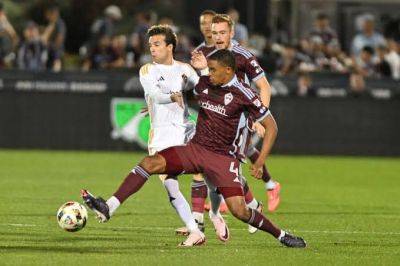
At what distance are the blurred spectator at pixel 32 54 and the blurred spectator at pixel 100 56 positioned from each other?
1.02m

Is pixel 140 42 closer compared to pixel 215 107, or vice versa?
pixel 215 107

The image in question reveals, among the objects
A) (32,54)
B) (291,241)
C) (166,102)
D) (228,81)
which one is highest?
(228,81)

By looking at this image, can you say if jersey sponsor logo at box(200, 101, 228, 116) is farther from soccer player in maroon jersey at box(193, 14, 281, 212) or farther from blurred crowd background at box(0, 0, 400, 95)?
blurred crowd background at box(0, 0, 400, 95)

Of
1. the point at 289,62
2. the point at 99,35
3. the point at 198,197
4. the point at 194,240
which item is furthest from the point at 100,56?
the point at 194,240

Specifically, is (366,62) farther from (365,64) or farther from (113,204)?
(113,204)

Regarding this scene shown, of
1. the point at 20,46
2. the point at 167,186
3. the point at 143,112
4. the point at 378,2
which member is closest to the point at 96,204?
the point at 167,186

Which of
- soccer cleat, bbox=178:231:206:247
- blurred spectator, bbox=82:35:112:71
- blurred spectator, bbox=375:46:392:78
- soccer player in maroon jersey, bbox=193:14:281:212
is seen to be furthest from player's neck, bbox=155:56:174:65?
blurred spectator, bbox=375:46:392:78

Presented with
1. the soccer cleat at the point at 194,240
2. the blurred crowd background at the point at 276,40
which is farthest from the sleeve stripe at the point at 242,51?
the blurred crowd background at the point at 276,40

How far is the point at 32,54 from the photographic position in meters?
25.4

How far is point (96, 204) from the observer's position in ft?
34.3

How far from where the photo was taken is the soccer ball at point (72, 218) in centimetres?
1069

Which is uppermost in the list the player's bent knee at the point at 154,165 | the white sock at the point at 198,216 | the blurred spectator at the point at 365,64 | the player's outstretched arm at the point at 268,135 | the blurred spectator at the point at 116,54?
the player's outstretched arm at the point at 268,135

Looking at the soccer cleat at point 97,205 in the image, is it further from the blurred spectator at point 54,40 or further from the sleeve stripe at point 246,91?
the blurred spectator at point 54,40

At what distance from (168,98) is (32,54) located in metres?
14.3
